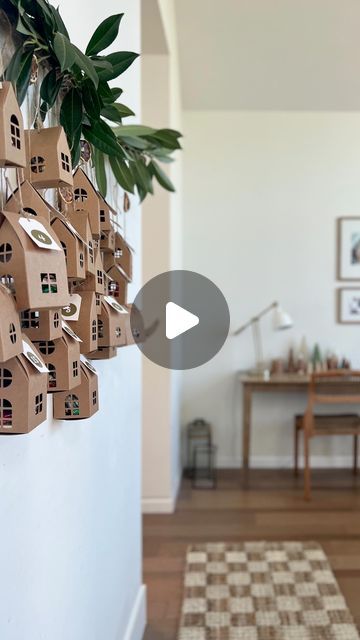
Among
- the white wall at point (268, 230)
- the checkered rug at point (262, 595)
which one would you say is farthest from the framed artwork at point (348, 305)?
the checkered rug at point (262, 595)

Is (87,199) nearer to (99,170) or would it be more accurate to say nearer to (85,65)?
(99,170)

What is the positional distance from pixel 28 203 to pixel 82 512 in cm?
74

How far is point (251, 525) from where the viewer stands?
2768 mm

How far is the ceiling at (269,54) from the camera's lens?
10.0ft

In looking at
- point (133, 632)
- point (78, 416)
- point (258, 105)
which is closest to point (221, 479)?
point (133, 632)

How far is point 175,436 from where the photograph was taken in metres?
3.26

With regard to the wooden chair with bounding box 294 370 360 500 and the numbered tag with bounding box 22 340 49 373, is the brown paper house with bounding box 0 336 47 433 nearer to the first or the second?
the numbered tag with bounding box 22 340 49 373

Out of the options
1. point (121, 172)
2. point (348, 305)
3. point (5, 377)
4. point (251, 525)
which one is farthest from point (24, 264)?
point (348, 305)

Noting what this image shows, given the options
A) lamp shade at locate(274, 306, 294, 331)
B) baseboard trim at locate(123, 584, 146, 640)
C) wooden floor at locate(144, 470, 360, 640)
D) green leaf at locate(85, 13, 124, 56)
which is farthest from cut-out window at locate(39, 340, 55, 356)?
lamp shade at locate(274, 306, 294, 331)

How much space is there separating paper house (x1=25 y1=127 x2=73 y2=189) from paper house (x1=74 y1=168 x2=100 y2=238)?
19cm

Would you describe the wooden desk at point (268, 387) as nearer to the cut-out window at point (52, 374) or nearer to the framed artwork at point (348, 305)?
the framed artwork at point (348, 305)

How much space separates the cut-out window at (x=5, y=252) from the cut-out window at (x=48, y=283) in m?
0.04

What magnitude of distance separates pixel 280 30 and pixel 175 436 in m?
2.66

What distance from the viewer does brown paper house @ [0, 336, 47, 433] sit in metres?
0.59
